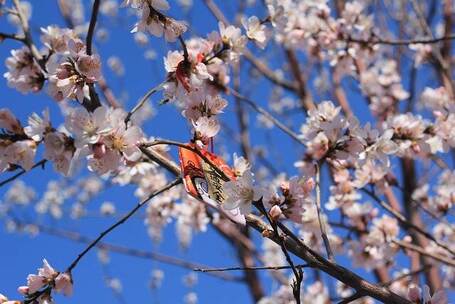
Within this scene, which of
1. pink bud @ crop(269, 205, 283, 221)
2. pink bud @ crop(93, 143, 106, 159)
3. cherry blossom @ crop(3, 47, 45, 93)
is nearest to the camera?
pink bud @ crop(93, 143, 106, 159)

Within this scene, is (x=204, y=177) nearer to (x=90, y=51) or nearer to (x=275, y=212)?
(x=275, y=212)

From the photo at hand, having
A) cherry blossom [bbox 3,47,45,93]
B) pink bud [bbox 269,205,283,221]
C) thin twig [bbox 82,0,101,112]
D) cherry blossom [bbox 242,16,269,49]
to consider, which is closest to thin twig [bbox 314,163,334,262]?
pink bud [bbox 269,205,283,221]

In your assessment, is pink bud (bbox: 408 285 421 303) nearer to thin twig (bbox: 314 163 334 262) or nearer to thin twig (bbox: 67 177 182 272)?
thin twig (bbox: 314 163 334 262)

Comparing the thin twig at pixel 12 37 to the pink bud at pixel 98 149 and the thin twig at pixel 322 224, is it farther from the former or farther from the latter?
the thin twig at pixel 322 224

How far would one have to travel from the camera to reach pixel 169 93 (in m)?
1.44

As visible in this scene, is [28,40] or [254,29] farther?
[254,29]

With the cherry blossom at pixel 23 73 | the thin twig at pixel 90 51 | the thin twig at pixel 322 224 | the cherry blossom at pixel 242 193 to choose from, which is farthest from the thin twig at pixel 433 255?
the cherry blossom at pixel 23 73

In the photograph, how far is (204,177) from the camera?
1.19m

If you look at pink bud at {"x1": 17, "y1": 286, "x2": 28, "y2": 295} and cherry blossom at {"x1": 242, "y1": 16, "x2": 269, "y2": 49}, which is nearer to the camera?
pink bud at {"x1": 17, "y1": 286, "x2": 28, "y2": 295}

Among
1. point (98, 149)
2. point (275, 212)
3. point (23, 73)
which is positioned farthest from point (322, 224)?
point (23, 73)

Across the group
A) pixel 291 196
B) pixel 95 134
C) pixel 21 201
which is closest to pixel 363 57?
pixel 291 196

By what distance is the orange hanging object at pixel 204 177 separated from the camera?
3.81 feet

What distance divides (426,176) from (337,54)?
165cm

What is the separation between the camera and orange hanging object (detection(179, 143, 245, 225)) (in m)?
1.16
